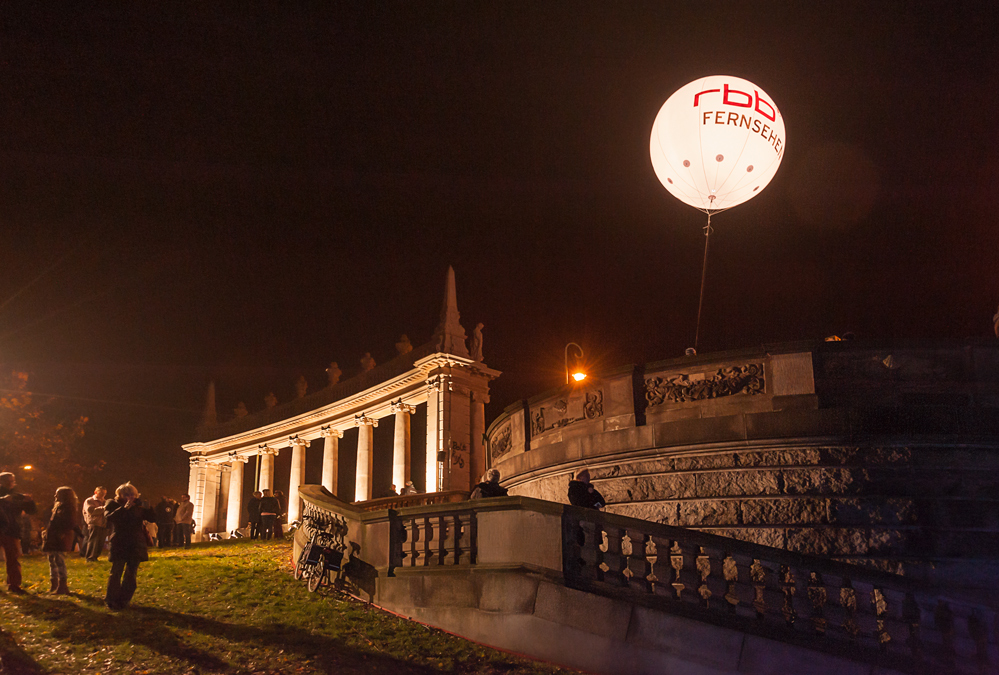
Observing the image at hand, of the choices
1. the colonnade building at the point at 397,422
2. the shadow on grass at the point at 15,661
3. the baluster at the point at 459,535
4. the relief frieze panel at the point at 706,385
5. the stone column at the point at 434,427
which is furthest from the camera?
the colonnade building at the point at 397,422

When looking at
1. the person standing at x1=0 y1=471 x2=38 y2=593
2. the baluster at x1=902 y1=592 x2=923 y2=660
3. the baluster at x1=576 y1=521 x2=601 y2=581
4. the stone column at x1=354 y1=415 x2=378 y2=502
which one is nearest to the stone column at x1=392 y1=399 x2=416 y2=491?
the stone column at x1=354 y1=415 x2=378 y2=502

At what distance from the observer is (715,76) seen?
1530cm

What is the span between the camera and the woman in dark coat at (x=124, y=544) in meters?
12.6

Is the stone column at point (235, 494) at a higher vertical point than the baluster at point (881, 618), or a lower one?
higher

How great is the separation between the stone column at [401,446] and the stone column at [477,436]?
3.39 meters

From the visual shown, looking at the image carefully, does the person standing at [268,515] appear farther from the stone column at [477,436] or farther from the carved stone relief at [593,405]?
the carved stone relief at [593,405]

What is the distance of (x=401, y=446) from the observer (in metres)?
44.6

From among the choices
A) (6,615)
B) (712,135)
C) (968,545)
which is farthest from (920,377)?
(6,615)

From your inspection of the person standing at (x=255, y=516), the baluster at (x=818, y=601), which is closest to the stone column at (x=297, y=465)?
the person standing at (x=255, y=516)

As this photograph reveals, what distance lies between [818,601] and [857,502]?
3.68m

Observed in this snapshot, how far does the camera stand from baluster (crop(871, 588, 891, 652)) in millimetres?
9844

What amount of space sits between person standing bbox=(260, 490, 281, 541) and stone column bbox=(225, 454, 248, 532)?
34068 mm

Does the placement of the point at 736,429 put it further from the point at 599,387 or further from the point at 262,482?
the point at 262,482

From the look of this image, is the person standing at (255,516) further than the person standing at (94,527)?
Yes
